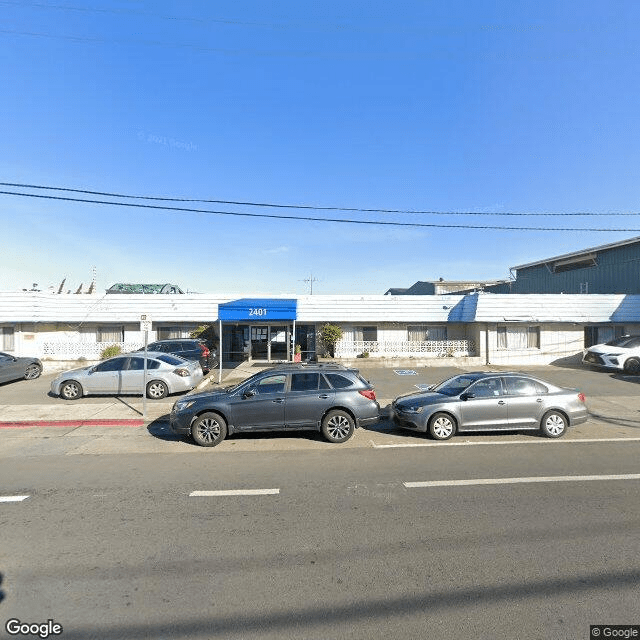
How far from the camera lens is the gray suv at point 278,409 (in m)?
7.72

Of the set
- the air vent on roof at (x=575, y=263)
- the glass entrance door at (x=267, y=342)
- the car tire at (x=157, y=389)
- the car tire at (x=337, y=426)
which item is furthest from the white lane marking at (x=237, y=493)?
the air vent on roof at (x=575, y=263)

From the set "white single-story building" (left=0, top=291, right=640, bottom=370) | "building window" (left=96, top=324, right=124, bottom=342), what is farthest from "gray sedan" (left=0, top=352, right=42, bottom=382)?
"building window" (left=96, top=324, right=124, bottom=342)

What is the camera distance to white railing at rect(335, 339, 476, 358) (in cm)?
2125

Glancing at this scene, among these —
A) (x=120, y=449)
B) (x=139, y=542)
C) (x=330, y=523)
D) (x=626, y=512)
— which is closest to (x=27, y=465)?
(x=120, y=449)

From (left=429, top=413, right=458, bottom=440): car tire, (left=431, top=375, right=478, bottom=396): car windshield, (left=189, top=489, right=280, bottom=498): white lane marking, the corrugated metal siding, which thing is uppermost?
the corrugated metal siding

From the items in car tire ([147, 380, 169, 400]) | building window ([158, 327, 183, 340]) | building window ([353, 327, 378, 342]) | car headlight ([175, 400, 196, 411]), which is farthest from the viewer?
building window ([353, 327, 378, 342])

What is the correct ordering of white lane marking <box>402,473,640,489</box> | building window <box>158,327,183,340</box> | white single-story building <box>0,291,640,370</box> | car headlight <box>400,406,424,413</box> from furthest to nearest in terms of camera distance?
building window <box>158,327,183,340</box> < white single-story building <box>0,291,640,370</box> < car headlight <box>400,406,424,413</box> < white lane marking <box>402,473,640,489</box>

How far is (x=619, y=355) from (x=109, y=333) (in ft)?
85.1

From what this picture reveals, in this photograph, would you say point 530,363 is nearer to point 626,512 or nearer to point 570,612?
point 626,512

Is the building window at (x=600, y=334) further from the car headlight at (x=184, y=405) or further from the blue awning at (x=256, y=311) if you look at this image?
the car headlight at (x=184, y=405)

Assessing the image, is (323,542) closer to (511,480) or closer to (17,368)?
(511,480)

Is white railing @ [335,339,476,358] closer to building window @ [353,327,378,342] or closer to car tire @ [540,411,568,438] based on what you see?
building window @ [353,327,378,342]

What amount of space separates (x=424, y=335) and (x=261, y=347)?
9473 millimetres

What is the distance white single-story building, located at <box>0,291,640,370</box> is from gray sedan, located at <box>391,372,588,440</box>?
1176 cm
